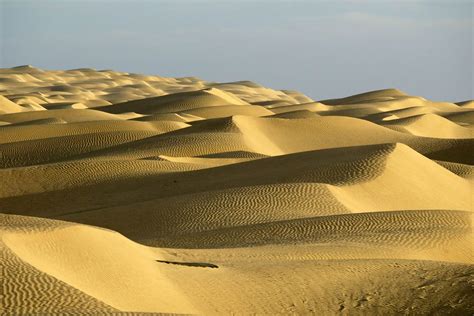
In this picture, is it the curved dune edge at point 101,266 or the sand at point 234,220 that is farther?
the sand at point 234,220

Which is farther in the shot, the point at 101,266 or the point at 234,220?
the point at 234,220

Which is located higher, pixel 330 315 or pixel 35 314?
pixel 35 314

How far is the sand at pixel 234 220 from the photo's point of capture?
32.4ft

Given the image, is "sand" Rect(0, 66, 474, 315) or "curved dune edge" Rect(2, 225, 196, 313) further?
"sand" Rect(0, 66, 474, 315)

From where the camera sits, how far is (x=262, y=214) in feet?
54.4

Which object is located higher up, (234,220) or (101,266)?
(101,266)

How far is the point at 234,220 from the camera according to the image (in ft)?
53.0

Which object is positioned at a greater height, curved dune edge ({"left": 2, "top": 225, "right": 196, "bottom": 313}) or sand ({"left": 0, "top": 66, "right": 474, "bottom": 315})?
curved dune edge ({"left": 2, "top": 225, "right": 196, "bottom": 313})

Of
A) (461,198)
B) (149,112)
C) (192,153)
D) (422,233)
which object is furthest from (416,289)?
(149,112)

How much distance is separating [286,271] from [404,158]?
11.4 meters

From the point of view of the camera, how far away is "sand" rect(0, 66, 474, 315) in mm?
9883

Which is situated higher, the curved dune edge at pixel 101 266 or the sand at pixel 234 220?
the curved dune edge at pixel 101 266

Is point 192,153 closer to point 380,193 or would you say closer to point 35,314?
point 380,193

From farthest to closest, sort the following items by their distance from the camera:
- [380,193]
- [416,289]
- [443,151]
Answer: [443,151] < [380,193] < [416,289]
